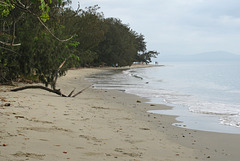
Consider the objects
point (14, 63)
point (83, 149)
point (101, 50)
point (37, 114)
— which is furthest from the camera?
point (101, 50)

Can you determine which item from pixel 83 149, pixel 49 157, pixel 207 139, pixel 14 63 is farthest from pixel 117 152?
pixel 14 63

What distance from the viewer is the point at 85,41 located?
2138 inches

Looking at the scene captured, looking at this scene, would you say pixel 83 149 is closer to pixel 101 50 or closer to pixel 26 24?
pixel 26 24

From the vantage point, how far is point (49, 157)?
15.8 feet

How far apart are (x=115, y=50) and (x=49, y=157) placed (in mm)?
71915

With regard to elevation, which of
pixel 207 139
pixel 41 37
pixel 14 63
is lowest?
pixel 207 139

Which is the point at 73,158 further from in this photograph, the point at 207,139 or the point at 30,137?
the point at 207,139

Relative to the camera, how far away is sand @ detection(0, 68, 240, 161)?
5238 millimetres

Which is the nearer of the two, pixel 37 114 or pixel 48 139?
pixel 48 139

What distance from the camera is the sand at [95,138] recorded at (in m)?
5.24

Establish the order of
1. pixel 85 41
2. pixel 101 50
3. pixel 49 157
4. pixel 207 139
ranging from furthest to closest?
pixel 101 50 → pixel 85 41 → pixel 207 139 → pixel 49 157

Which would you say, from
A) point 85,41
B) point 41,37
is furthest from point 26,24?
point 85,41

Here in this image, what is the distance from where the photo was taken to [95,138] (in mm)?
6555

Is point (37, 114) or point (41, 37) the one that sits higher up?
point (41, 37)
